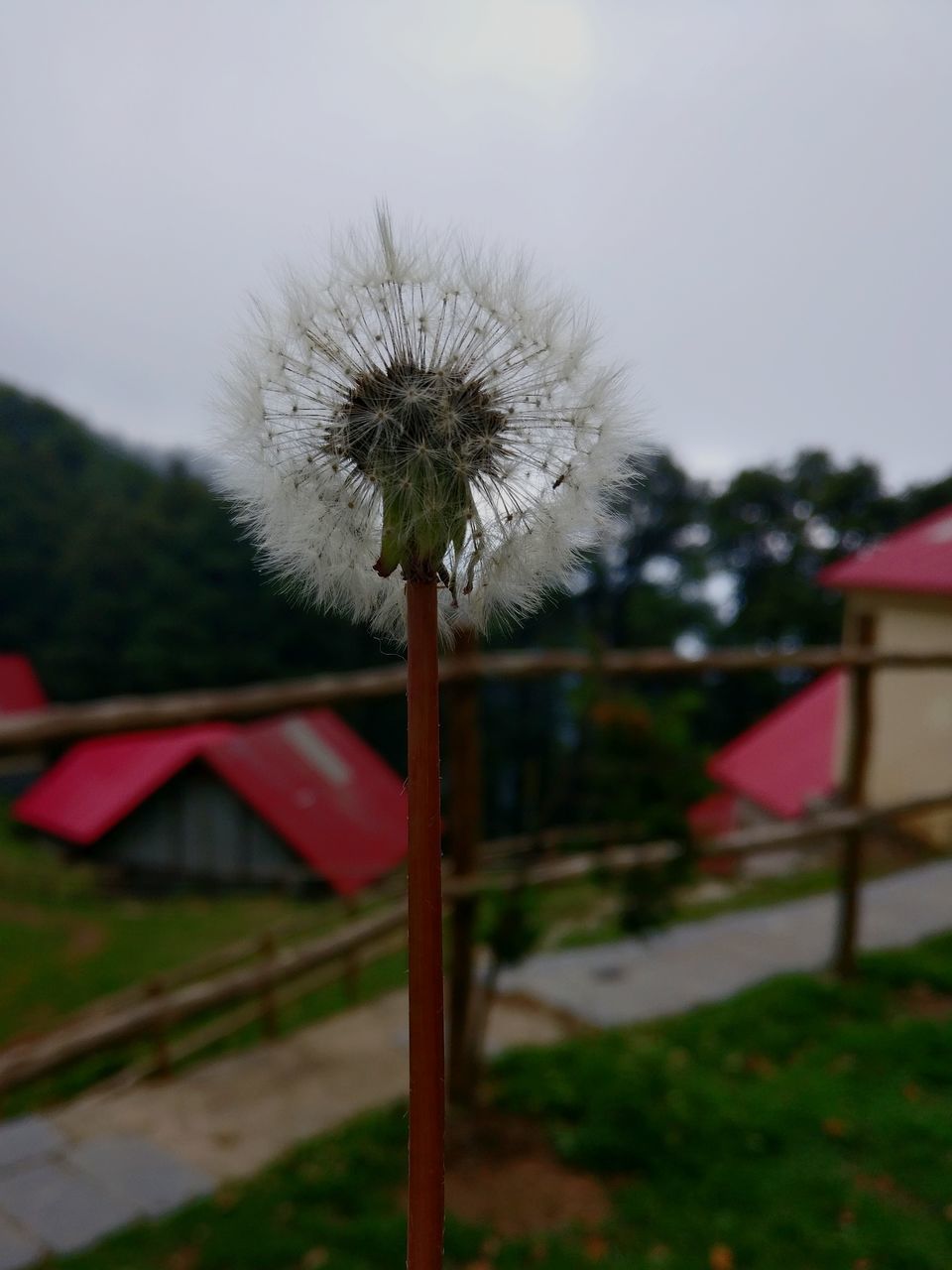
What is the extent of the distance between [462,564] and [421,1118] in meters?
0.26

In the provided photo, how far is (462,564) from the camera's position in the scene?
20.1 inches

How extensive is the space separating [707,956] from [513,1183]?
2529 millimetres

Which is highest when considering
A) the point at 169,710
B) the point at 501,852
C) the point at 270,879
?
the point at 169,710

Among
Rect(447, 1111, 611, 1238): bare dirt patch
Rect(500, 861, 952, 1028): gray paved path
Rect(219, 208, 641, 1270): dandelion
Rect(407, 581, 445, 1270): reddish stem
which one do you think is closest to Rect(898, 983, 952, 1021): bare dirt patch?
Rect(500, 861, 952, 1028): gray paved path

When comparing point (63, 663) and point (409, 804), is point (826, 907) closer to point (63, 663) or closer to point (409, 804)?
point (409, 804)

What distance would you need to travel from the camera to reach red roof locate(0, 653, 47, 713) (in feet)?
72.5

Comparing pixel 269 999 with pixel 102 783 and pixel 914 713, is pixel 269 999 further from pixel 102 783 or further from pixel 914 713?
pixel 102 783

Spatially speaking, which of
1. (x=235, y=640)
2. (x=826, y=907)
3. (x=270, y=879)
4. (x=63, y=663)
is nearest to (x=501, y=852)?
(x=826, y=907)

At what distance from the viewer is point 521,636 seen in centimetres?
548

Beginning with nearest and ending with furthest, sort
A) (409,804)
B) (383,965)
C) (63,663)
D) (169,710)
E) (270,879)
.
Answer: (409,804) → (169,710) → (383,965) → (270,879) → (63,663)

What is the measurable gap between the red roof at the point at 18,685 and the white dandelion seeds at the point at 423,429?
76.6 feet

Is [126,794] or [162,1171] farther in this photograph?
[126,794]

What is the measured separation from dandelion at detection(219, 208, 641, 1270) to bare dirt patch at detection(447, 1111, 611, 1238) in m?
2.95

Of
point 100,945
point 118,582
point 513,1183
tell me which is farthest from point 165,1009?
point 118,582
